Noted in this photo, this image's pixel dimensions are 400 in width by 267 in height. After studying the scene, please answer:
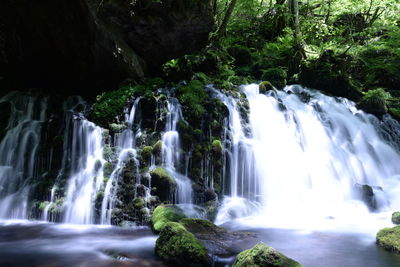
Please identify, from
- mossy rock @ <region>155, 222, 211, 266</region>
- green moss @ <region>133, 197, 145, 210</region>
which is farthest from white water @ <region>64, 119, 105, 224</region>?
mossy rock @ <region>155, 222, 211, 266</region>

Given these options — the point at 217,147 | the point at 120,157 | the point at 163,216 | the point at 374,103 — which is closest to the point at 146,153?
the point at 120,157

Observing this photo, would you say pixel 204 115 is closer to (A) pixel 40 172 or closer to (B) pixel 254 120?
(B) pixel 254 120

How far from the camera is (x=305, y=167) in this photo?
9570 mm

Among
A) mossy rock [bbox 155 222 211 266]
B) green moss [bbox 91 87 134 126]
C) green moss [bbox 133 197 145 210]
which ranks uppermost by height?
green moss [bbox 91 87 134 126]

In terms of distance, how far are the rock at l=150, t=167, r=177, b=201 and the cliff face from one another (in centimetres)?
448

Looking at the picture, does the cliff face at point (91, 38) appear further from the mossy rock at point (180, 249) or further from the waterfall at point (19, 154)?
the mossy rock at point (180, 249)

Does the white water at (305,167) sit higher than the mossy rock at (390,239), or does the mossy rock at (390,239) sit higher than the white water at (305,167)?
the white water at (305,167)

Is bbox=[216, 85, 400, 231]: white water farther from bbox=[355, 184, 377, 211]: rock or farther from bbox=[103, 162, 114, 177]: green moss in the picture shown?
bbox=[103, 162, 114, 177]: green moss

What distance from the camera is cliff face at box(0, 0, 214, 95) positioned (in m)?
9.19

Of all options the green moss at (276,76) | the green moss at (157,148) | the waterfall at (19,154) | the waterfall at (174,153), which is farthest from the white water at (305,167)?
the waterfall at (19,154)

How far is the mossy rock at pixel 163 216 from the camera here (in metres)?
6.23

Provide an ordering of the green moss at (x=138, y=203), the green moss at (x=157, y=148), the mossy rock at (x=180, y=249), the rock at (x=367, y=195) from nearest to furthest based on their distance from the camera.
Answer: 1. the mossy rock at (x=180, y=249)
2. the green moss at (x=138, y=203)
3. the rock at (x=367, y=195)
4. the green moss at (x=157, y=148)

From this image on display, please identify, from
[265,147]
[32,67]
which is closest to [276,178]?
[265,147]

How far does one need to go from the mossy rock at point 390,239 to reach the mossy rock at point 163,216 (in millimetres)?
3634
